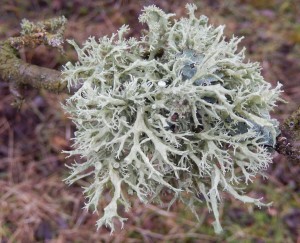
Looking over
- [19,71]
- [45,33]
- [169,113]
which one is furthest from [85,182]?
[169,113]

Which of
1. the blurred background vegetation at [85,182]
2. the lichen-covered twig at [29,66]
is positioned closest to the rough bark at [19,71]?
the lichen-covered twig at [29,66]

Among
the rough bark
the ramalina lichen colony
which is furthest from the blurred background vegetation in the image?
the ramalina lichen colony

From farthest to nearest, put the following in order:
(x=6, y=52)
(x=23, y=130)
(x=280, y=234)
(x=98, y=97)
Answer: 1. (x=23, y=130)
2. (x=280, y=234)
3. (x=6, y=52)
4. (x=98, y=97)

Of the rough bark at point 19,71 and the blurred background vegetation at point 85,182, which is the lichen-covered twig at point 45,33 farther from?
the blurred background vegetation at point 85,182

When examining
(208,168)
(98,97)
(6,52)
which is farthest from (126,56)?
(6,52)

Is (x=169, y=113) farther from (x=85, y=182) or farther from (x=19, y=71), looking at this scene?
(x=85, y=182)

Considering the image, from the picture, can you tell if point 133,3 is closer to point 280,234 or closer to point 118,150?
point 280,234
